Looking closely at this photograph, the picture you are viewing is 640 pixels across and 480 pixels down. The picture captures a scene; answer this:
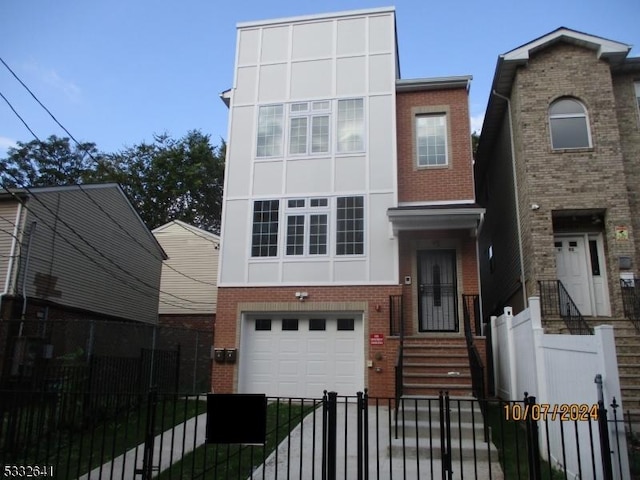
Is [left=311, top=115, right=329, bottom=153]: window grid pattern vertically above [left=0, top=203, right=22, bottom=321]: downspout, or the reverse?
[left=311, top=115, right=329, bottom=153]: window grid pattern

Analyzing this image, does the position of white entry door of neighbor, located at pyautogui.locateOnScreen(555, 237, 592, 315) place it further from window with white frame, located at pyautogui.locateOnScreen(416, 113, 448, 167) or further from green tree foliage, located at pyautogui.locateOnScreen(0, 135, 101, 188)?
green tree foliage, located at pyautogui.locateOnScreen(0, 135, 101, 188)

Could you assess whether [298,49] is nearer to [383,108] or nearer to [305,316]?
[383,108]

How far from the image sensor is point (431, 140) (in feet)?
44.8

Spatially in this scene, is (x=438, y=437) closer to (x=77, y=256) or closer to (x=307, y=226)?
(x=307, y=226)

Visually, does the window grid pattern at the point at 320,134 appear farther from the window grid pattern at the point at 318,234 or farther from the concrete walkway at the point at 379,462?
the concrete walkway at the point at 379,462

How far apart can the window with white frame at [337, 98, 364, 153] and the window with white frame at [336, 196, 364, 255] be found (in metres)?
1.49

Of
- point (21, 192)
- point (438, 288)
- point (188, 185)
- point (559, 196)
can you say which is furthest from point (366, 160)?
point (188, 185)

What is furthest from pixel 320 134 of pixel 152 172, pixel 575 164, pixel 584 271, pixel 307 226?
pixel 152 172

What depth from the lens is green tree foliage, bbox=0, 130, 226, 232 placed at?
3197cm

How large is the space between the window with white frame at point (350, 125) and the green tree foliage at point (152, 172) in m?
19.2

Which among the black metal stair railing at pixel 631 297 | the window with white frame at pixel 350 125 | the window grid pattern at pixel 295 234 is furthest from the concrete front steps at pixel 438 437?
the window with white frame at pixel 350 125

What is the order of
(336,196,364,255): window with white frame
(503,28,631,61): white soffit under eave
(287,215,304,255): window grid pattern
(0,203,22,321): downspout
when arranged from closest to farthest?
(503,28,631,61): white soffit under eave, (336,196,364,255): window with white frame, (287,215,304,255): window grid pattern, (0,203,22,321): downspout

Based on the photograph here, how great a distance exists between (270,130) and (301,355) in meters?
6.30

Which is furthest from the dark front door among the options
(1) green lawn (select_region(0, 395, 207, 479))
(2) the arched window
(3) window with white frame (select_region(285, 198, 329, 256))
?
(1) green lawn (select_region(0, 395, 207, 479))
